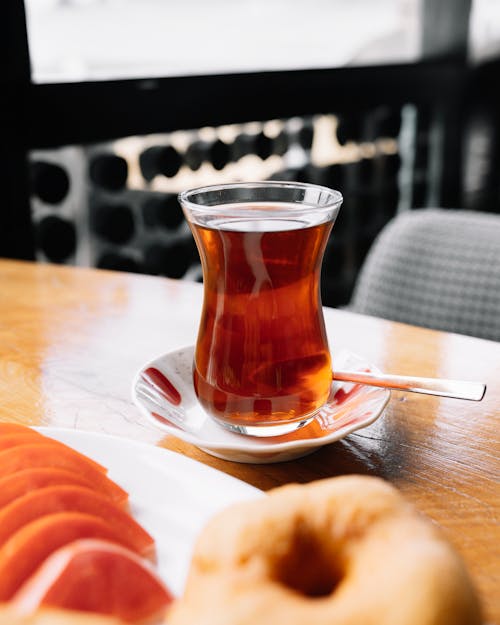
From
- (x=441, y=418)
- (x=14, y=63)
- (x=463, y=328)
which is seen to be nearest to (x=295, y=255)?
(x=441, y=418)

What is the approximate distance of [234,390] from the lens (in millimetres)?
613

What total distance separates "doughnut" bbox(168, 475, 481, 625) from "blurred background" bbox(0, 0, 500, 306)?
141 cm

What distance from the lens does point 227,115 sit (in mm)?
2037

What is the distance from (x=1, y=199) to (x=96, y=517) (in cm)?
131

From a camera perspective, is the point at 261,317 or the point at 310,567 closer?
the point at 310,567

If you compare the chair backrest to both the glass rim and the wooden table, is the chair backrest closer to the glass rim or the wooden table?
the wooden table

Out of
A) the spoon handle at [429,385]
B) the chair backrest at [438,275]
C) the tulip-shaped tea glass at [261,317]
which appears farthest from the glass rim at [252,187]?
the chair backrest at [438,275]

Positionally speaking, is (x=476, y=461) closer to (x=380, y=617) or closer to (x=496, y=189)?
(x=380, y=617)

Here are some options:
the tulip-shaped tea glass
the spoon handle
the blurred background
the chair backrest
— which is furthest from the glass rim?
the blurred background

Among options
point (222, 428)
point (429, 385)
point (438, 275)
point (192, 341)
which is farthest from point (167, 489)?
point (438, 275)

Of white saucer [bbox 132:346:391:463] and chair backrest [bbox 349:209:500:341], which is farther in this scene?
chair backrest [bbox 349:209:500:341]

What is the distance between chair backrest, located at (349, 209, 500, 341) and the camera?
121 cm

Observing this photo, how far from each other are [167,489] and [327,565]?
7.4 inches

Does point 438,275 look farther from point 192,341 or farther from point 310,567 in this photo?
point 310,567
